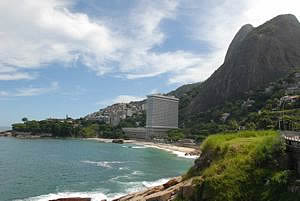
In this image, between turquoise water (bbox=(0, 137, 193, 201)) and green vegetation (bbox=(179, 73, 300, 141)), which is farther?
green vegetation (bbox=(179, 73, 300, 141))

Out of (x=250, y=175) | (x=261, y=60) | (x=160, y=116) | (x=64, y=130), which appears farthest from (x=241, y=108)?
(x=250, y=175)

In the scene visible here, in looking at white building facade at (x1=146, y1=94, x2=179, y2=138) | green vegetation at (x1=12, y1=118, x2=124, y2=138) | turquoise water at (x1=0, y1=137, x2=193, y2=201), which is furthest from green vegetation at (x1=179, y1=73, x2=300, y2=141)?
turquoise water at (x1=0, y1=137, x2=193, y2=201)

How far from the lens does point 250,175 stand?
16.3 metres

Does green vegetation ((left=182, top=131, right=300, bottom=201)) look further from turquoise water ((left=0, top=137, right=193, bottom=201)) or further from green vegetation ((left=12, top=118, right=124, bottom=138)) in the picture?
green vegetation ((left=12, top=118, right=124, bottom=138))

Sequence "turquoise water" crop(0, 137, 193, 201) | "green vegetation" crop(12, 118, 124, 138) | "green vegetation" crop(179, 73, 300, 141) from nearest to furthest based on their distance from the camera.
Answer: "turquoise water" crop(0, 137, 193, 201) → "green vegetation" crop(179, 73, 300, 141) → "green vegetation" crop(12, 118, 124, 138)

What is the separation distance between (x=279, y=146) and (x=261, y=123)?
65.6 meters

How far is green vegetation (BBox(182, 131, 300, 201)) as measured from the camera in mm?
15406

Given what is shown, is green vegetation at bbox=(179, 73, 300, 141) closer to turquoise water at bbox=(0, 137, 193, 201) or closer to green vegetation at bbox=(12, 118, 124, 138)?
green vegetation at bbox=(12, 118, 124, 138)

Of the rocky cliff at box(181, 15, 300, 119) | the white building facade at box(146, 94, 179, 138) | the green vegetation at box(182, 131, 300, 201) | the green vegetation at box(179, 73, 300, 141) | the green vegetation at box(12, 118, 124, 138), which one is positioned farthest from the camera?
the green vegetation at box(12, 118, 124, 138)

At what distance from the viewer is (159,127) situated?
184 meters

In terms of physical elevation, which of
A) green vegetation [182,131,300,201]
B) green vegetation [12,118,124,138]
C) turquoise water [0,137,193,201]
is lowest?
turquoise water [0,137,193,201]

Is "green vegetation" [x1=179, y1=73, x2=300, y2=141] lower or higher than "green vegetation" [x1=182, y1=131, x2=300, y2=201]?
higher

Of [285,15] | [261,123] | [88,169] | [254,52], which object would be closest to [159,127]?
[254,52]

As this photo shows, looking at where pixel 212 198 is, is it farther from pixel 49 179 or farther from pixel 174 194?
pixel 49 179
